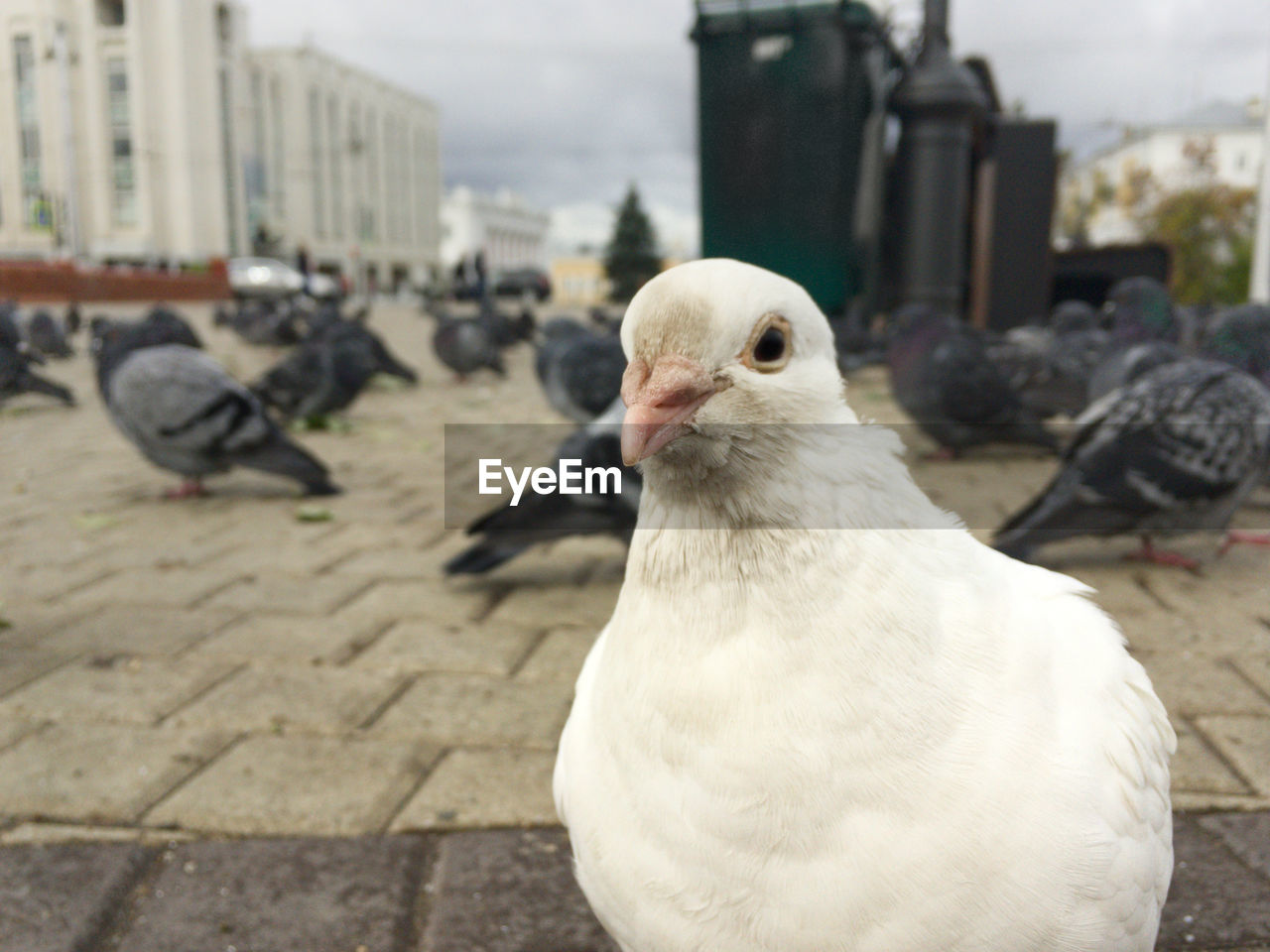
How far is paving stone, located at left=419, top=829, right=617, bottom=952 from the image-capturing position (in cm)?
161

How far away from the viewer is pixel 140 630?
10.1 feet

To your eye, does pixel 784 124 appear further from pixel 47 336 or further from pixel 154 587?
pixel 47 336

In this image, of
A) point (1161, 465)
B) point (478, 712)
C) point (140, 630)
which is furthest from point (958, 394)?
point (140, 630)

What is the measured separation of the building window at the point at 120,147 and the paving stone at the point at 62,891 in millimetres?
29427

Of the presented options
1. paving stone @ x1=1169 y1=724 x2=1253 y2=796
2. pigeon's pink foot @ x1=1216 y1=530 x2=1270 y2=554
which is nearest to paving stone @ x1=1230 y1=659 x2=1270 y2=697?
paving stone @ x1=1169 y1=724 x2=1253 y2=796

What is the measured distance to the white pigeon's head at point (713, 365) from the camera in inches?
41.6

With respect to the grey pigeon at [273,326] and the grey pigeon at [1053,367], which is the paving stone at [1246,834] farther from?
the grey pigeon at [273,326]

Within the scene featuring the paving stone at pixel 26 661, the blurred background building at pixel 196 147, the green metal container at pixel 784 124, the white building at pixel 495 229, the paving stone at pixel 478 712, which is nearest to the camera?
the paving stone at pixel 478 712

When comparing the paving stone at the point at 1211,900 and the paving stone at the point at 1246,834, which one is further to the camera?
the paving stone at the point at 1246,834

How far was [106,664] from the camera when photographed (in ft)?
9.15

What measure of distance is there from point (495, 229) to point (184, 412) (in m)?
99.4

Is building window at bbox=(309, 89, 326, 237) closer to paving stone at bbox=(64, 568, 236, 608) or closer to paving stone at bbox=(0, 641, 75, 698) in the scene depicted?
paving stone at bbox=(64, 568, 236, 608)

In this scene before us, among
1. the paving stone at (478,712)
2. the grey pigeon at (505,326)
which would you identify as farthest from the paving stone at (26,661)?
the grey pigeon at (505,326)

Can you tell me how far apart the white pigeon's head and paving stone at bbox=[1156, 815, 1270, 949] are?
3.89ft
